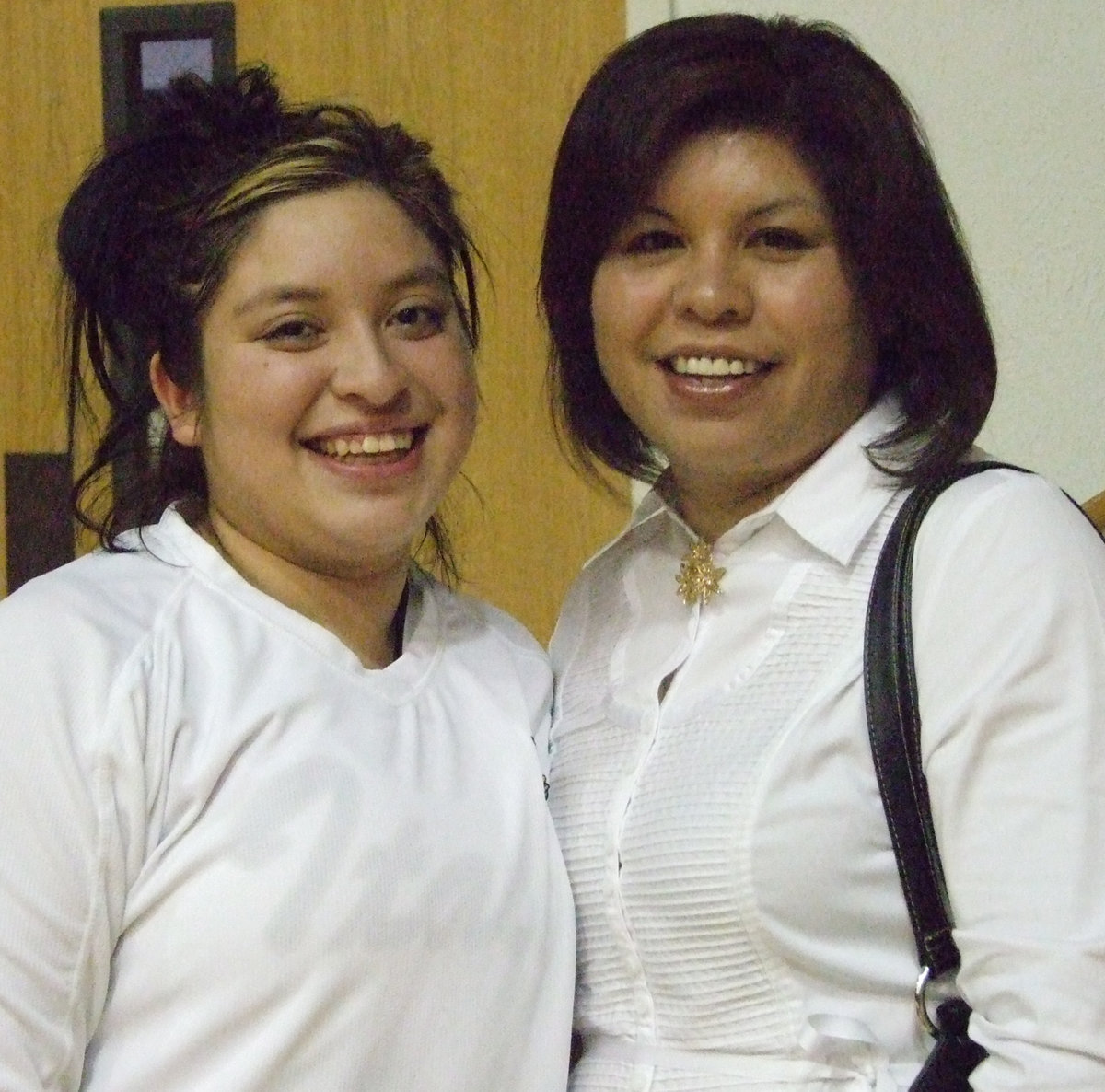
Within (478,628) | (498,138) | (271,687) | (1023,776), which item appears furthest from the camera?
(498,138)

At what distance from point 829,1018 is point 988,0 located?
5.30 ft

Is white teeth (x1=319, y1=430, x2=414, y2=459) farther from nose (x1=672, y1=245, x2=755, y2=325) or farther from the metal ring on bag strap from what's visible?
the metal ring on bag strap

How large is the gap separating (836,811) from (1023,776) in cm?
14

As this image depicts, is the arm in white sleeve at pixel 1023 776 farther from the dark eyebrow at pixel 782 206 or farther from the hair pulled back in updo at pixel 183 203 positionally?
the hair pulled back in updo at pixel 183 203

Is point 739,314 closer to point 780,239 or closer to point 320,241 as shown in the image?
point 780,239

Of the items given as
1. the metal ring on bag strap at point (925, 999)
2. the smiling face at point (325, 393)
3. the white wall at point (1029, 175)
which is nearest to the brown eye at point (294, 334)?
the smiling face at point (325, 393)

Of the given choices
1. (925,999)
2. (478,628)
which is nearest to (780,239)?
(478,628)

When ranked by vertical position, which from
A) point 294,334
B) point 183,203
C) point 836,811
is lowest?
point 836,811

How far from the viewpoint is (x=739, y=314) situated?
1.28 metres

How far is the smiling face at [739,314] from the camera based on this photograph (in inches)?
50.2

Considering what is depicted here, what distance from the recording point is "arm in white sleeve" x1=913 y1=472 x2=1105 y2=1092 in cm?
103

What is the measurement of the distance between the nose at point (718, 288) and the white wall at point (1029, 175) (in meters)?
1.04

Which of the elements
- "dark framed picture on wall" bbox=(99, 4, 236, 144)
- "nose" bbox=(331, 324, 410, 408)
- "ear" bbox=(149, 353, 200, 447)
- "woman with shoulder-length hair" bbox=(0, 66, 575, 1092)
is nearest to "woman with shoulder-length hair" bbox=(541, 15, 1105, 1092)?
"woman with shoulder-length hair" bbox=(0, 66, 575, 1092)

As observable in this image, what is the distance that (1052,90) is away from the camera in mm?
2186
